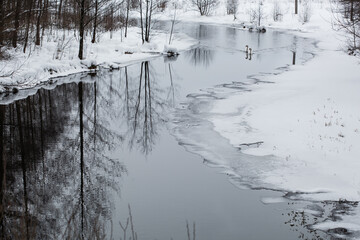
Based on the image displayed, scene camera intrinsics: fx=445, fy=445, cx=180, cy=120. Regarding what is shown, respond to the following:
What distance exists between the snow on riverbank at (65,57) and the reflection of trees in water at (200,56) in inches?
80.1

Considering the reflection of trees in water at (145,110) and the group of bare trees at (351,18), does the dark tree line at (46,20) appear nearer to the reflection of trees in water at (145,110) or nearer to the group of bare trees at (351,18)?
the reflection of trees in water at (145,110)

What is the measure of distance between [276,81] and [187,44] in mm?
19518

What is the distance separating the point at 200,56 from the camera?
35844mm

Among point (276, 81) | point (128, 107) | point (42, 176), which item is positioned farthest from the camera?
point (276, 81)

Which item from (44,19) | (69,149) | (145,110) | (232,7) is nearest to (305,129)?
(145,110)

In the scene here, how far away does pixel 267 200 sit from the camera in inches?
428

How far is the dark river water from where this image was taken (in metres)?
9.23

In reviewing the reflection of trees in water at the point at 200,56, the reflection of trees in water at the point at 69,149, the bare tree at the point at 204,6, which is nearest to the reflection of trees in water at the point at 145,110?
the reflection of trees in water at the point at 69,149

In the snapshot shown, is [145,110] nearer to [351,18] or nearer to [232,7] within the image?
[351,18]

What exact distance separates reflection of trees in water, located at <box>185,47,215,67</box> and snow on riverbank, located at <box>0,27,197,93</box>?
204 cm

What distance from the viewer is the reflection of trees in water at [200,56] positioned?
1300 inches

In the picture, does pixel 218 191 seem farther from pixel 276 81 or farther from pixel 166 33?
pixel 166 33

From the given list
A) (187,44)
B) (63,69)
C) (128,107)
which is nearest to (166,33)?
(187,44)

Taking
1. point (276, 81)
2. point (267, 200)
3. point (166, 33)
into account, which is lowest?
point (267, 200)
